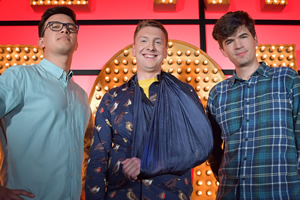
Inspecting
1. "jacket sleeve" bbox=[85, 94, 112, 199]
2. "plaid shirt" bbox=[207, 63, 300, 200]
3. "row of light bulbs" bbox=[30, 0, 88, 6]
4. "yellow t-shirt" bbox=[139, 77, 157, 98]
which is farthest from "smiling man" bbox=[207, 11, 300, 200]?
"row of light bulbs" bbox=[30, 0, 88, 6]

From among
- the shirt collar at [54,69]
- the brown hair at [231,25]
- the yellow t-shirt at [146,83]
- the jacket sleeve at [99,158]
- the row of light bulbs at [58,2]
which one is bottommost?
the jacket sleeve at [99,158]

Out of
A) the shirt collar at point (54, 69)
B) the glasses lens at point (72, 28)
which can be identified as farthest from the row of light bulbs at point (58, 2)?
the shirt collar at point (54, 69)

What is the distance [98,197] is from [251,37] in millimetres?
1469

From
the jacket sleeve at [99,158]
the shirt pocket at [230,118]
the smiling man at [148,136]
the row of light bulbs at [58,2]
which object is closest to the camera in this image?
the smiling man at [148,136]

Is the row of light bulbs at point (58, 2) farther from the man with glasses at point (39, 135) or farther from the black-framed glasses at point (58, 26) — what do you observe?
the man with glasses at point (39, 135)

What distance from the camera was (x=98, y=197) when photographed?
5.24 ft

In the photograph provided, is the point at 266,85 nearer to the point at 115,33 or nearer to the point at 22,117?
the point at 22,117

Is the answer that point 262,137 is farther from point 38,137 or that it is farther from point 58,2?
point 58,2

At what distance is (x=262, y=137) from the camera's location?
1705 mm

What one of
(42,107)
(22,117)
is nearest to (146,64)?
(42,107)

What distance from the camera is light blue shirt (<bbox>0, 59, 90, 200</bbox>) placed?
5.22 ft

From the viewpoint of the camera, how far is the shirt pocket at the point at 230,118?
183cm

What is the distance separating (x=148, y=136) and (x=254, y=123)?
0.70 meters

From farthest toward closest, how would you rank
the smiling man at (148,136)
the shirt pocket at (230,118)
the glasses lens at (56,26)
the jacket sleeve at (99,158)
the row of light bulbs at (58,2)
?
the row of light bulbs at (58,2), the glasses lens at (56,26), the shirt pocket at (230,118), the jacket sleeve at (99,158), the smiling man at (148,136)
